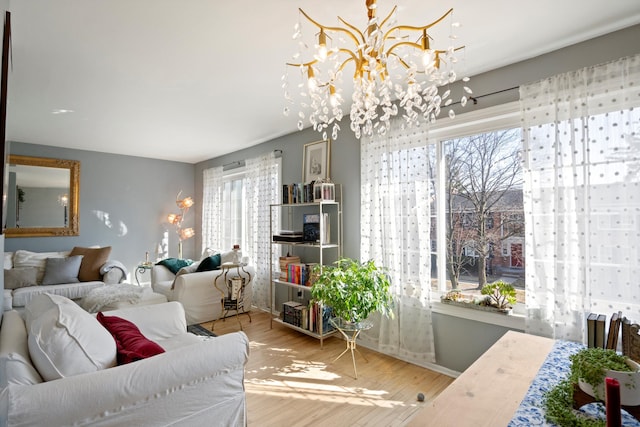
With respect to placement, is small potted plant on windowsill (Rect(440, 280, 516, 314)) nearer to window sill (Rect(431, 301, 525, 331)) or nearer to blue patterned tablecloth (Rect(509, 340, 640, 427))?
window sill (Rect(431, 301, 525, 331))

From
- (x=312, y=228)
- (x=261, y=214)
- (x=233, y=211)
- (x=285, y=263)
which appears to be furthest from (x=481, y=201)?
(x=233, y=211)

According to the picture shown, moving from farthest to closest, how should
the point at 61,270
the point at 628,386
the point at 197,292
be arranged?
the point at 61,270 < the point at 197,292 < the point at 628,386

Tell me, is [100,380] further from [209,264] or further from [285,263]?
[209,264]

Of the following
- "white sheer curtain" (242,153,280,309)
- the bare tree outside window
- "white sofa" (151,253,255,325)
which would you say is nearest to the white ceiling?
the bare tree outside window

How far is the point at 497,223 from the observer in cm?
261

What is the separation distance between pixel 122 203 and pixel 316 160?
12.7 feet

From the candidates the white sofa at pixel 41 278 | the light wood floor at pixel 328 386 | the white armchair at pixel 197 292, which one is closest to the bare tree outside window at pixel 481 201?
the light wood floor at pixel 328 386

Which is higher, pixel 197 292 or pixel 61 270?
pixel 61 270

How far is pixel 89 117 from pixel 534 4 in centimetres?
433

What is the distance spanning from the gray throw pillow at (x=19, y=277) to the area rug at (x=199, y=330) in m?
2.16

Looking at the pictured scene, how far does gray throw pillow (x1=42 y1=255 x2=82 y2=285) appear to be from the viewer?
4.14 metres

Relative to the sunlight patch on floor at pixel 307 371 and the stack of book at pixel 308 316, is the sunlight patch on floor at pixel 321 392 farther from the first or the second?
the stack of book at pixel 308 316

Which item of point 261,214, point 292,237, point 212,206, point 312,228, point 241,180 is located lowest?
point 292,237

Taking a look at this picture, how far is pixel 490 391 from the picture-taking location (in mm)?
1196
